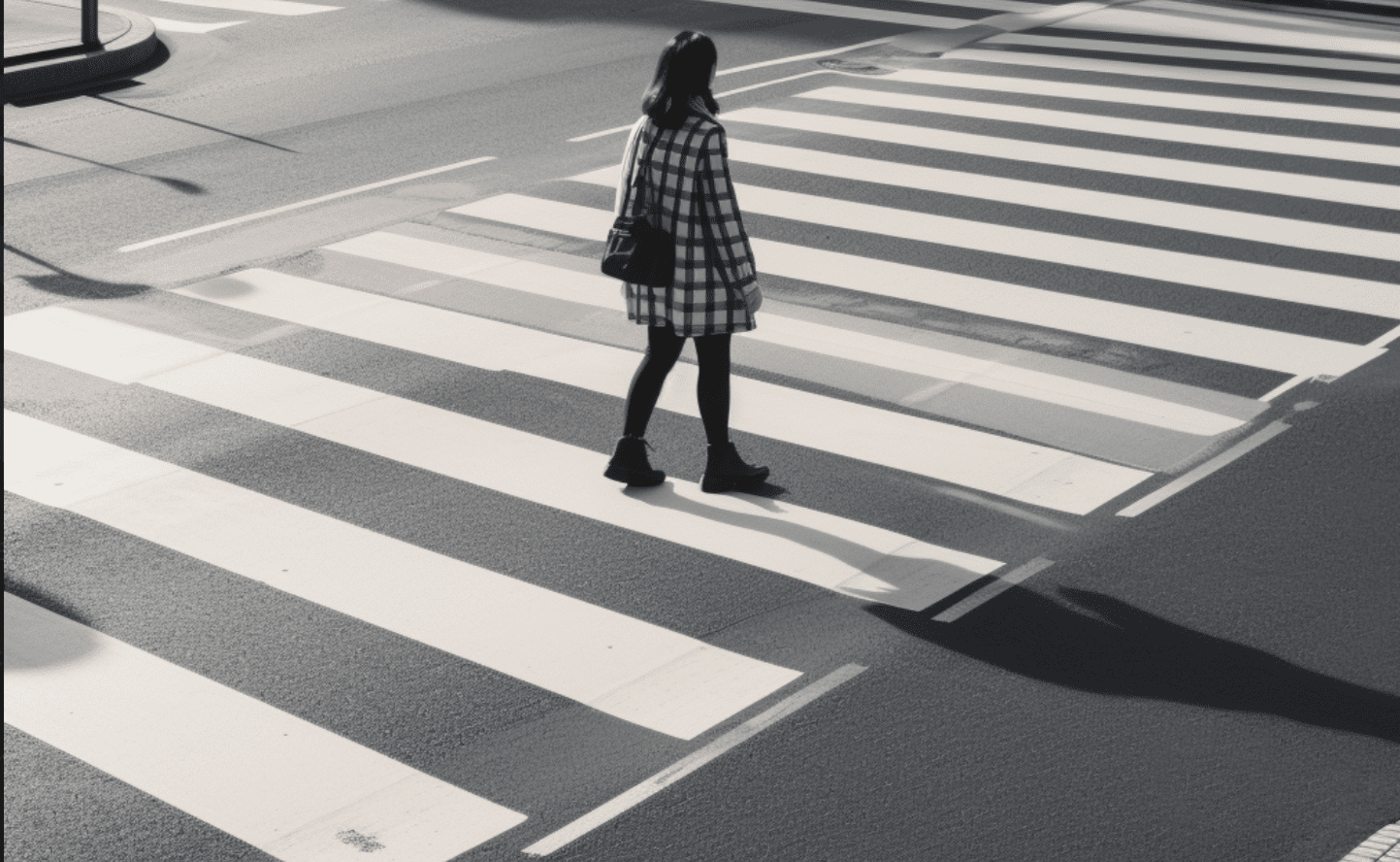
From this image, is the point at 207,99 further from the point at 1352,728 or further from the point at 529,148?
the point at 1352,728

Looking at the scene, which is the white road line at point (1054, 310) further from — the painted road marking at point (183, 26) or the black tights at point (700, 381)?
the painted road marking at point (183, 26)

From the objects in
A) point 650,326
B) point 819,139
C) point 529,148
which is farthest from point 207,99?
point 650,326

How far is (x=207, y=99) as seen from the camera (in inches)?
617

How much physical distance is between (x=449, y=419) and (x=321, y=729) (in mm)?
2954

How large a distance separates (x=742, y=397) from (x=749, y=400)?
6cm

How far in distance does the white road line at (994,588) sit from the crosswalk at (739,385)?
0.08 metres

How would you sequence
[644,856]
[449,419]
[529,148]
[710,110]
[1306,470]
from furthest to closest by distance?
[529,148] < [449,419] < [1306,470] < [710,110] < [644,856]

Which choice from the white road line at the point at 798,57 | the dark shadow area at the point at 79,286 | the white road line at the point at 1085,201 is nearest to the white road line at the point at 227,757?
the dark shadow area at the point at 79,286

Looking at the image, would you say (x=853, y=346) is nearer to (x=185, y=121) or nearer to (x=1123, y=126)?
(x=1123, y=126)

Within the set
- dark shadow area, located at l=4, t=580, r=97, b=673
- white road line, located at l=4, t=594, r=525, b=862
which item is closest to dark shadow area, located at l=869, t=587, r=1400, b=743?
white road line, located at l=4, t=594, r=525, b=862

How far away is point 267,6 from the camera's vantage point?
20.9m

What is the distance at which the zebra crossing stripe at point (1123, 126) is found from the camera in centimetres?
1338

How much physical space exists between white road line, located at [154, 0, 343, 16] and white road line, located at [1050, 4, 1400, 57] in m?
9.18

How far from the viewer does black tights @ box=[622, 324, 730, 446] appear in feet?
23.4
